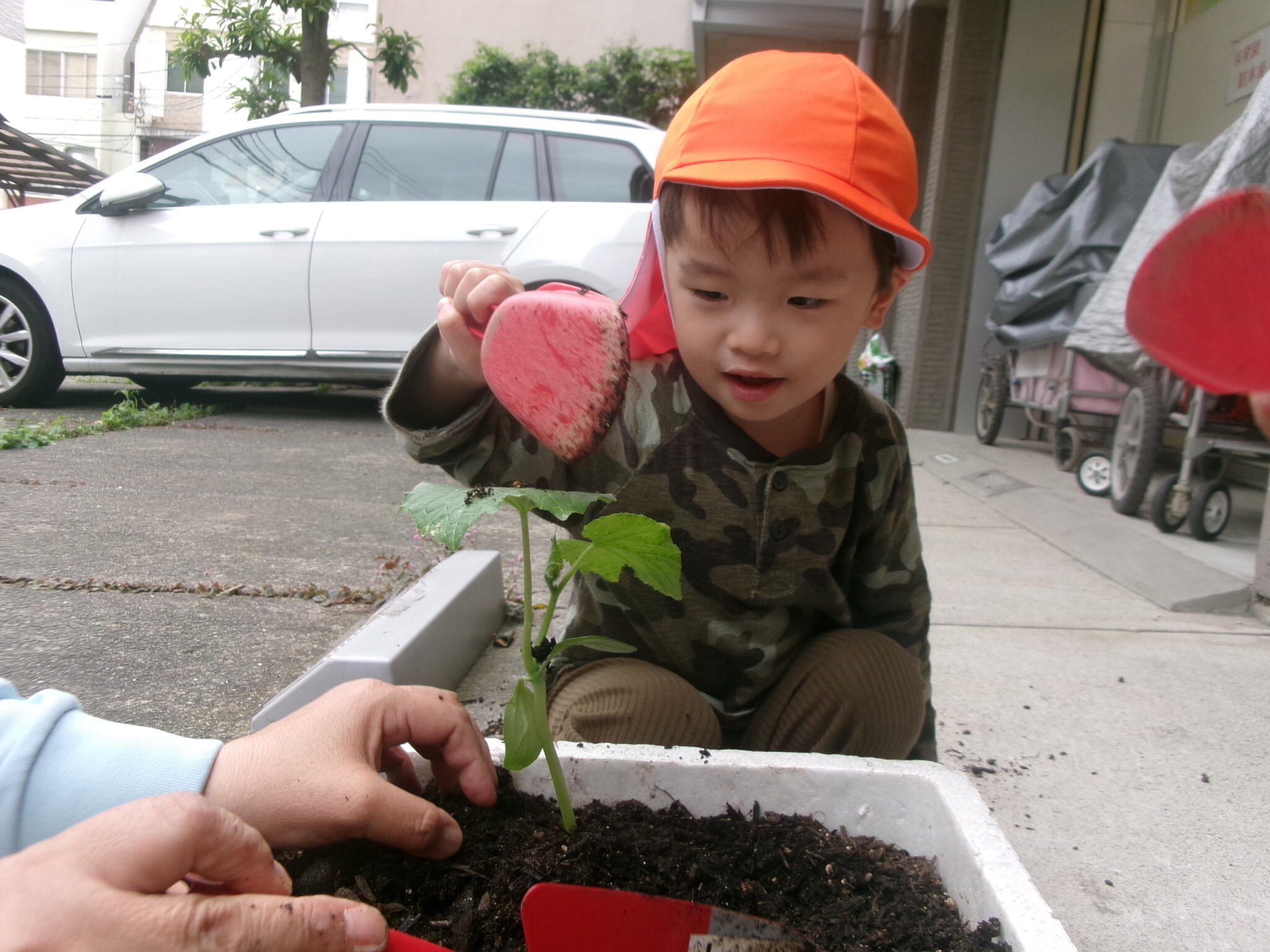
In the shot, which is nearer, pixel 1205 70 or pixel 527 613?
pixel 527 613

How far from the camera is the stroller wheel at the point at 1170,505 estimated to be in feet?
9.86

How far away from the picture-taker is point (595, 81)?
1373 centimetres

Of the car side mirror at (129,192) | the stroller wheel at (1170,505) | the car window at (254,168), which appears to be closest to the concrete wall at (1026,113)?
the stroller wheel at (1170,505)

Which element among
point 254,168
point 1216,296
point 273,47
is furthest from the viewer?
point 273,47

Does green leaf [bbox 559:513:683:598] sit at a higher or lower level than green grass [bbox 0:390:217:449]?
higher

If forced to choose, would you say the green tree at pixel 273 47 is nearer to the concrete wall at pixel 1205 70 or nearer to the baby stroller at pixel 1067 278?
the baby stroller at pixel 1067 278

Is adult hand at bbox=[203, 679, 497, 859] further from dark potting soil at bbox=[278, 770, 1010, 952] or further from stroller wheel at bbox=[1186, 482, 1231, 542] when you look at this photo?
stroller wheel at bbox=[1186, 482, 1231, 542]

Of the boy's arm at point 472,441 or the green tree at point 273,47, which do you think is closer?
the boy's arm at point 472,441

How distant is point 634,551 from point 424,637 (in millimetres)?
831

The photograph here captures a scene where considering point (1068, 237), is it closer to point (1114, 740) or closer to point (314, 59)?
point (1114, 740)

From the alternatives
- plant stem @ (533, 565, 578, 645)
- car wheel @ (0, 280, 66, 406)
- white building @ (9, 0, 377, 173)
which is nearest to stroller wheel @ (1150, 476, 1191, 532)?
plant stem @ (533, 565, 578, 645)

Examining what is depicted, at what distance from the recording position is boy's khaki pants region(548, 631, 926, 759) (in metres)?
1.08

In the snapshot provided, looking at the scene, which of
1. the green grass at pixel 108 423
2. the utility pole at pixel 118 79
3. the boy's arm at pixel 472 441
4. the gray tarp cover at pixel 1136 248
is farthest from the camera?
the utility pole at pixel 118 79

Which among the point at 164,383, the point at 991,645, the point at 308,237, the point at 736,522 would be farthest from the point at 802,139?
the point at 164,383
